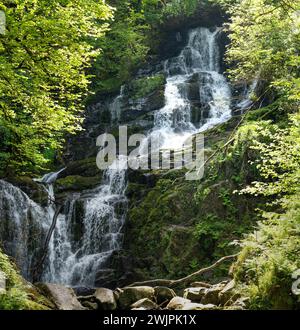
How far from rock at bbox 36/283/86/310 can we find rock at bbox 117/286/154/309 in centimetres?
112

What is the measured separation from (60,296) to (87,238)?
597 cm

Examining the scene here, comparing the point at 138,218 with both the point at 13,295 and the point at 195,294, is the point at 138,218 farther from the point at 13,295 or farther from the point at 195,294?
the point at 13,295

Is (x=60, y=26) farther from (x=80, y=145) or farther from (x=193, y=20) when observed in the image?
(x=193, y=20)

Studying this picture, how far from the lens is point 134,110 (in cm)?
2370

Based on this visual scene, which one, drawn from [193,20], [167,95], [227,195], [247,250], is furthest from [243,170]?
[193,20]

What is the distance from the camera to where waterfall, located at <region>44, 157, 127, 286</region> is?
14453 millimetres

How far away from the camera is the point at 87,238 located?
1545cm

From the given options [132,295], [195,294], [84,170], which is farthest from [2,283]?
[84,170]

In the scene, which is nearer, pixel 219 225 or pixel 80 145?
pixel 219 225

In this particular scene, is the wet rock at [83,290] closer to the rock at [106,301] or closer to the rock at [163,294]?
the rock at [106,301]

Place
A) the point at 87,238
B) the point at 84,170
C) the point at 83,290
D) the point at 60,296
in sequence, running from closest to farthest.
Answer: the point at 60,296 < the point at 83,290 < the point at 87,238 < the point at 84,170

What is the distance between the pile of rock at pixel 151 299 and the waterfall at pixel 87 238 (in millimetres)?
3862

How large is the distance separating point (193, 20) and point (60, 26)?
21.2 metres
